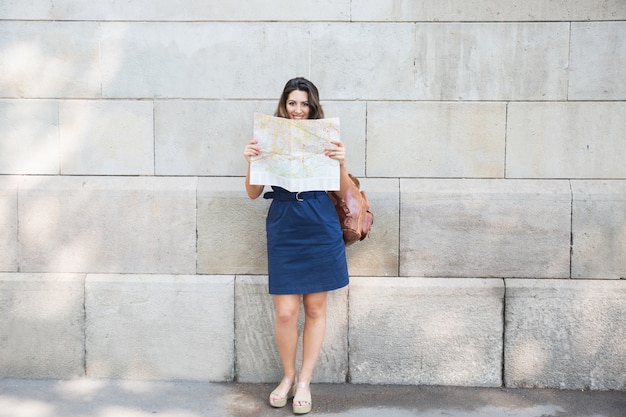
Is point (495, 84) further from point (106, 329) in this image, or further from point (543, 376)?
point (106, 329)

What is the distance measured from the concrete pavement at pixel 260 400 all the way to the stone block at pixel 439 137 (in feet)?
5.13

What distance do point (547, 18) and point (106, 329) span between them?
12.6ft

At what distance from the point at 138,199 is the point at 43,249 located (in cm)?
81

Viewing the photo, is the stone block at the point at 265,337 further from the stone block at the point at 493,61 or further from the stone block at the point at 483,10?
the stone block at the point at 483,10

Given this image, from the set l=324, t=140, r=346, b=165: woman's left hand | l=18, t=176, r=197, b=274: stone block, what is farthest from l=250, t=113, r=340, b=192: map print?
l=18, t=176, r=197, b=274: stone block

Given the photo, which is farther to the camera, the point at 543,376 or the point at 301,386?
the point at 543,376

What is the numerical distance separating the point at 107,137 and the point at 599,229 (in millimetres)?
3588

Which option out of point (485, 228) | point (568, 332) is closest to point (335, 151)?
point (485, 228)

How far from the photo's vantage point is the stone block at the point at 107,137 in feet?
17.0

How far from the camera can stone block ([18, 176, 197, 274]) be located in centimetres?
515

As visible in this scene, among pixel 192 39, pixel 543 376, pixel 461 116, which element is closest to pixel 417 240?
pixel 461 116

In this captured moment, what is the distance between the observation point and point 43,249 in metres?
5.23

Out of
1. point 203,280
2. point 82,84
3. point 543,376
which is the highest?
point 82,84

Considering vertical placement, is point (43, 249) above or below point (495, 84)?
below
